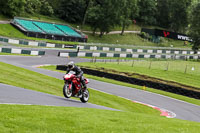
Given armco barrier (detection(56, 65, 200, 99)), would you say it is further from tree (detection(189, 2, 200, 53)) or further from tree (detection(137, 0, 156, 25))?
tree (detection(137, 0, 156, 25))

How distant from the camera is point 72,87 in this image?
1636cm

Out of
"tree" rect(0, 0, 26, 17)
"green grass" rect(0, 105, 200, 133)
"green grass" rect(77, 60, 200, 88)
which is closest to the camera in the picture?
"green grass" rect(0, 105, 200, 133)

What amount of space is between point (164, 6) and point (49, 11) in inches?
1749

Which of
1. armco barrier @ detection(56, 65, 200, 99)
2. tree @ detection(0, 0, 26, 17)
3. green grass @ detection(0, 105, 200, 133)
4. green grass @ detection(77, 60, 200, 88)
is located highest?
tree @ detection(0, 0, 26, 17)

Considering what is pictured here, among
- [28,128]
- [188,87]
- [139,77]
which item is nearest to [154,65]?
[139,77]

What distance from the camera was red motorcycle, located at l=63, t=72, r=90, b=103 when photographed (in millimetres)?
15883

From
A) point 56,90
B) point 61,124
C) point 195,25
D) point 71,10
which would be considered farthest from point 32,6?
point 61,124

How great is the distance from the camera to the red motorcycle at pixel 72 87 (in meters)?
15.9

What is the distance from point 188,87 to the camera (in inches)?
1205

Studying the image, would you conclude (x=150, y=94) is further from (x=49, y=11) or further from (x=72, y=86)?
(x=49, y=11)

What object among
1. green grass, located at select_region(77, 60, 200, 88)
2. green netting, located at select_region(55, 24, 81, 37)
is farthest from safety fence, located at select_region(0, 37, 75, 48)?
green grass, located at select_region(77, 60, 200, 88)

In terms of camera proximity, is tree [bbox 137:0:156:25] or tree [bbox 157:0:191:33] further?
tree [bbox 157:0:191:33]

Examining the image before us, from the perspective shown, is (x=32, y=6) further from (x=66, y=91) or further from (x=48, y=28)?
(x=66, y=91)

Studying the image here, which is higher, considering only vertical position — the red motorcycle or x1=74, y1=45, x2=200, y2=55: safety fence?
x1=74, y1=45, x2=200, y2=55: safety fence
